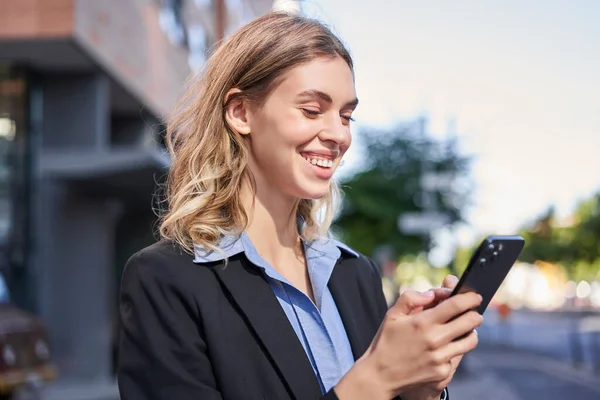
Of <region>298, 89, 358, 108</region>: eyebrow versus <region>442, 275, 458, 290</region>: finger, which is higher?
<region>298, 89, 358, 108</region>: eyebrow

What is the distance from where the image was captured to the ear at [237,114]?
1.92 metres

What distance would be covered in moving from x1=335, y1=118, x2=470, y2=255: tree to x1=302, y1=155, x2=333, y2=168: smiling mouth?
2326 centimetres

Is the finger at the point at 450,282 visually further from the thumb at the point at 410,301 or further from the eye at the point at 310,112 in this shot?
the eye at the point at 310,112

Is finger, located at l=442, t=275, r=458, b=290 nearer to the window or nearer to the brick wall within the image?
the brick wall

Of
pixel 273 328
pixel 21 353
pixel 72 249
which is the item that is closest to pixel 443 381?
pixel 273 328

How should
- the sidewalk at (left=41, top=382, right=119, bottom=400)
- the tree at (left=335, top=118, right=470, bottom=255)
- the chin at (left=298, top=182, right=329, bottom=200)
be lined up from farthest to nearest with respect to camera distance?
1. the tree at (left=335, top=118, right=470, bottom=255)
2. the sidewalk at (left=41, top=382, right=119, bottom=400)
3. the chin at (left=298, top=182, right=329, bottom=200)

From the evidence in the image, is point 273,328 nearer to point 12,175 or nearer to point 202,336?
point 202,336

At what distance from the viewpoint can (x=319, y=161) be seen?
186 cm

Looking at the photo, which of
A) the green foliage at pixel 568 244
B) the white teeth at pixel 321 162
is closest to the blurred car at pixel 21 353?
the white teeth at pixel 321 162

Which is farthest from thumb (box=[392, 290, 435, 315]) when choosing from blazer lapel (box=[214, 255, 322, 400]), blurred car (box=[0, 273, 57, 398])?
blurred car (box=[0, 273, 57, 398])

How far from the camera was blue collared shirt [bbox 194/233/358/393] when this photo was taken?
1.77 meters

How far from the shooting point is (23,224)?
1258 centimetres

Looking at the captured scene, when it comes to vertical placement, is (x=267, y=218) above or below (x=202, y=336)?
above

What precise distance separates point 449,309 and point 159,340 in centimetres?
56
